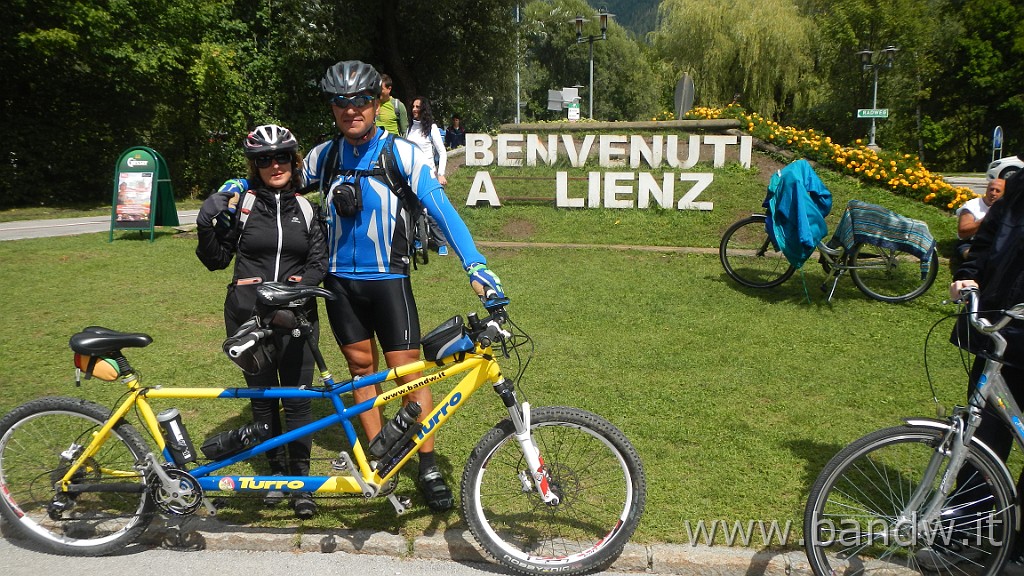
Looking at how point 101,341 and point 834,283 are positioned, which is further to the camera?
point 834,283

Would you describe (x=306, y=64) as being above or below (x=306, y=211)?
above

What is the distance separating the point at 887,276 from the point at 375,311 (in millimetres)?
6564

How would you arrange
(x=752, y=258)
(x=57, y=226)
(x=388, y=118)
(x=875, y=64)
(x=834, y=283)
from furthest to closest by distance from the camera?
(x=875, y=64), (x=57, y=226), (x=752, y=258), (x=388, y=118), (x=834, y=283)

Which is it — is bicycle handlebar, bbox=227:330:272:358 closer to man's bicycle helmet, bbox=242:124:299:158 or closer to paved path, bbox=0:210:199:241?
man's bicycle helmet, bbox=242:124:299:158

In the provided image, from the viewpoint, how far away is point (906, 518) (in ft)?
9.81

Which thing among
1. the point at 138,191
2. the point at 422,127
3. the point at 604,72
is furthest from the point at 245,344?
the point at 604,72

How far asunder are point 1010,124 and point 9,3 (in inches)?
1622

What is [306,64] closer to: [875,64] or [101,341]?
[101,341]

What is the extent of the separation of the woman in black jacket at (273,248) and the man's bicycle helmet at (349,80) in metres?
0.39

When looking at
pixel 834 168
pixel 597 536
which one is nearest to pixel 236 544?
pixel 597 536

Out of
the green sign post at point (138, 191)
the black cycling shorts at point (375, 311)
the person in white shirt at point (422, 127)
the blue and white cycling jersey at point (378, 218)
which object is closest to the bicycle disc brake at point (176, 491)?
the black cycling shorts at point (375, 311)

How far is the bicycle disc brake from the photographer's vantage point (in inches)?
132

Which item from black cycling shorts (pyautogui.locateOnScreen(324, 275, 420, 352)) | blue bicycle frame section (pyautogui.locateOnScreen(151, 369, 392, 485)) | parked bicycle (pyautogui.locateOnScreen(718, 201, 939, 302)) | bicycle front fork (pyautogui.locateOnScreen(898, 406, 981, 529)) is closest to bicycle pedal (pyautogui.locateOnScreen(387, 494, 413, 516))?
blue bicycle frame section (pyautogui.locateOnScreen(151, 369, 392, 485))

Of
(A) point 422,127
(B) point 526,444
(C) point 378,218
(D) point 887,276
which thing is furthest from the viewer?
(A) point 422,127
